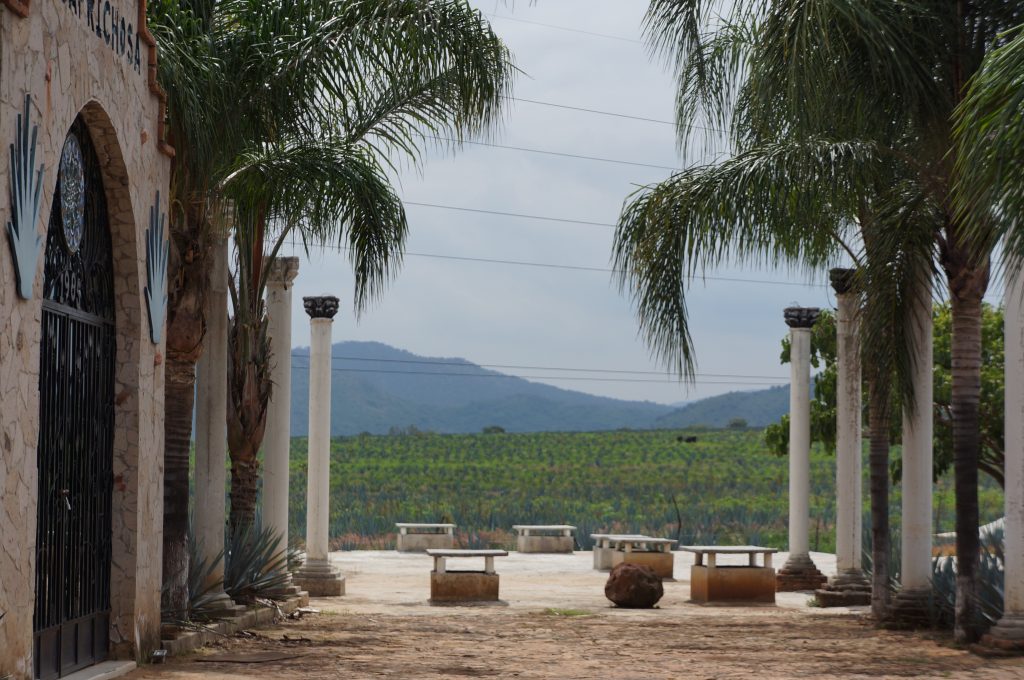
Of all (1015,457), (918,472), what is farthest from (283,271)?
(1015,457)

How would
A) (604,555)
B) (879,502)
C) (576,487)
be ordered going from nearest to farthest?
(879,502) → (604,555) → (576,487)

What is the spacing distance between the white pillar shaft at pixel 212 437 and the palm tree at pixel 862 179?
422 centimetres

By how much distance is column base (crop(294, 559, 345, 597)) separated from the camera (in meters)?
18.1

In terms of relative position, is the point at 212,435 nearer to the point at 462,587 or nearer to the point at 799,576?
the point at 462,587

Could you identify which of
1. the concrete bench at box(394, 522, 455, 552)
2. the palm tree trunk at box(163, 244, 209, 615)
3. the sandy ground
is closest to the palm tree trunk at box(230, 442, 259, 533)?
the sandy ground

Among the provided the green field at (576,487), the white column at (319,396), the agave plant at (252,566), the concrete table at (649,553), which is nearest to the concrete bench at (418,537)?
the green field at (576,487)

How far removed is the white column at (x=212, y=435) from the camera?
44.2ft

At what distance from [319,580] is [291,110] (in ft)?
25.4

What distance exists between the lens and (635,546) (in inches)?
892

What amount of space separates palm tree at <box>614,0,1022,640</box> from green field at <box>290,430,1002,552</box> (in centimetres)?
982

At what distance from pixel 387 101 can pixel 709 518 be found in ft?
105

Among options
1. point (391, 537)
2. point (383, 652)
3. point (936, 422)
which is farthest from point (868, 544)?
point (391, 537)

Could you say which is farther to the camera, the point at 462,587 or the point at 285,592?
the point at 462,587

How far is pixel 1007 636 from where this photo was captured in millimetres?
11469
